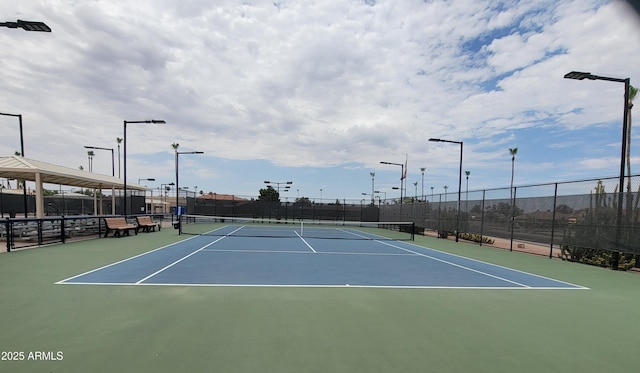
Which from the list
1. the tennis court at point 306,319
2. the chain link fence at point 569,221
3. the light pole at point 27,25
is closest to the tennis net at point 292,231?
the chain link fence at point 569,221

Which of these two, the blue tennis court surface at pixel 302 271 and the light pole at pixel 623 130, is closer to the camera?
the blue tennis court surface at pixel 302 271

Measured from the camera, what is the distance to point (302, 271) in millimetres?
8945

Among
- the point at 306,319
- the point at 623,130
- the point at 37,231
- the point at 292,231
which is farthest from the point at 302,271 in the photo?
the point at 292,231

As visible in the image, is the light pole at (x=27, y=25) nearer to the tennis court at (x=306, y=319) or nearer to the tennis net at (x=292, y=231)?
the tennis court at (x=306, y=319)

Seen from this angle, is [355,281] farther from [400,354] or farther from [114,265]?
[114,265]

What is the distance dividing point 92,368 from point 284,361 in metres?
2.00

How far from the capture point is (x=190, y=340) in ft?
13.6

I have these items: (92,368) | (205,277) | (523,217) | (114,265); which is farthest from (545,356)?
(523,217)

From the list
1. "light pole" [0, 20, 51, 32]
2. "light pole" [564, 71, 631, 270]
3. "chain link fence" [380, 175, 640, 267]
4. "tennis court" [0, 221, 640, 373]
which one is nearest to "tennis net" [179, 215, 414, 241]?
"chain link fence" [380, 175, 640, 267]

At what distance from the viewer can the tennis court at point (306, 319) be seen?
374cm

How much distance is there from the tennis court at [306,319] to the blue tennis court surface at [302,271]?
7 centimetres

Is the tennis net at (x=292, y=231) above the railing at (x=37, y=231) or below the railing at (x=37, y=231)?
below

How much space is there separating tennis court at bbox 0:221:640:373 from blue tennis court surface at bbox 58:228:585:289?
0.23 ft

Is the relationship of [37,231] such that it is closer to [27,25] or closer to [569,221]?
[27,25]
